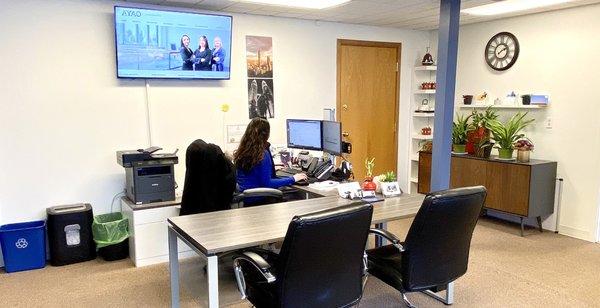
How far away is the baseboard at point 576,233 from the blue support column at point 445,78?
1899 mm

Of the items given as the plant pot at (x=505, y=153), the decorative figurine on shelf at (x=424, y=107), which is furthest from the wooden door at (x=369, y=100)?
the plant pot at (x=505, y=153)

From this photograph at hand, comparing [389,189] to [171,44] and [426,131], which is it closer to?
[171,44]

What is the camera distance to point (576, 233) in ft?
15.1

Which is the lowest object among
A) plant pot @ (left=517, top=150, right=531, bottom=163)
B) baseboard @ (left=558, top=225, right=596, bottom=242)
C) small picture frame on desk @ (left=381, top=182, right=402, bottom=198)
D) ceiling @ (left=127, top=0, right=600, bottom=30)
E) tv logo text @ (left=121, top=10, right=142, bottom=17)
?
baseboard @ (left=558, top=225, right=596, bottom=242)

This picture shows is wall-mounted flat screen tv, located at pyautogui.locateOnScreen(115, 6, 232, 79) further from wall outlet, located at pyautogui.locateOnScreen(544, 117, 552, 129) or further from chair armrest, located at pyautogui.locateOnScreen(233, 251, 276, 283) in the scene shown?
wall outlet, located at pyautogui.locateOnScreen(544, 117, 552, 129)

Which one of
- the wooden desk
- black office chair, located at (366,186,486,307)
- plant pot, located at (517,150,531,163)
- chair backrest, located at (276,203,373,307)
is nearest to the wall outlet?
plant pot, located at (517,150,531,163)

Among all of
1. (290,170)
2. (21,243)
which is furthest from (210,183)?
(21,243)

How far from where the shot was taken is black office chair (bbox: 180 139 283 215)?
132 inches

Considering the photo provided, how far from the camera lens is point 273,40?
195 inches

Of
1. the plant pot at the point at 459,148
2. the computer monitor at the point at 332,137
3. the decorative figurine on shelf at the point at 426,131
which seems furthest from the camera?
the decorative figurine on shelf at the point at 426,131

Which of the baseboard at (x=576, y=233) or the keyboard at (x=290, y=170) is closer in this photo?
the keyboard at (x=290, y=170)

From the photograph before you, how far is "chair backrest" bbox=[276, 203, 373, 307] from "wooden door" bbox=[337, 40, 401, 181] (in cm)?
354

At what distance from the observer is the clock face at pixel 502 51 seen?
5055 millimetres

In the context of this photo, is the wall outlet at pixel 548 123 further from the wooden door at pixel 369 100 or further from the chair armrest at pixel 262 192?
the chair armrest at pixel 262 192
